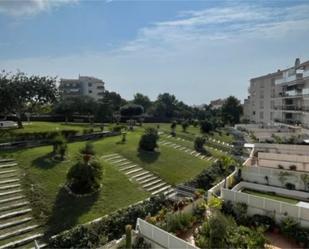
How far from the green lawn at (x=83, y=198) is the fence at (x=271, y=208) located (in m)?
7.94

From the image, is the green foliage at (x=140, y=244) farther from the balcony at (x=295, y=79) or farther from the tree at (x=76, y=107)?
the balcony at (x=295, y=79)

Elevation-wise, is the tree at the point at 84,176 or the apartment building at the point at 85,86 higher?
the apartment building at the point at 85,86

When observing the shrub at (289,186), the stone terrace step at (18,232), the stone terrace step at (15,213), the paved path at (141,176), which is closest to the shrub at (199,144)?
the paved path at (141,176)

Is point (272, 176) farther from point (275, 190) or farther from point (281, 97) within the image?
point (281, 97)

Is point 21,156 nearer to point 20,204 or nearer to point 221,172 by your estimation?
point 20,204

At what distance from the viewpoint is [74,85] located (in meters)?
100

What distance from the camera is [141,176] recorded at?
29.5m

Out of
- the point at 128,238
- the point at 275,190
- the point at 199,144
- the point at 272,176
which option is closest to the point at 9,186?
the point at 128,238

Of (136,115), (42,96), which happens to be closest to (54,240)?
(42,96)

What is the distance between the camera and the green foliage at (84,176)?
23.6 meters

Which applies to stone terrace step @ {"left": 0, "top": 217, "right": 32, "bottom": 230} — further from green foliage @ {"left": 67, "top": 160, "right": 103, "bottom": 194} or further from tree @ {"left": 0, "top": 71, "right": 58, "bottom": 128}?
tree @ {"left": 0, "top": 71, "right": 58, "bottom": 128}

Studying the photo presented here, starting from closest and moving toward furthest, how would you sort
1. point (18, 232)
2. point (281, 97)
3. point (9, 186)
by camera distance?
1. point (18, 232)
2. point (9, 186)
3. point (281, 97)

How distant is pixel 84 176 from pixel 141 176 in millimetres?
7087

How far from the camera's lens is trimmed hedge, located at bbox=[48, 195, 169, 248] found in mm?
18406
